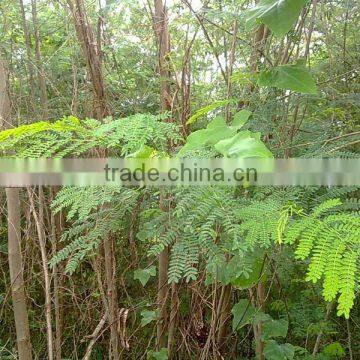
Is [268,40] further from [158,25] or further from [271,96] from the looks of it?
[158,25]

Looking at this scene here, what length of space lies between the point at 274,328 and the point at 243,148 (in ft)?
3.26

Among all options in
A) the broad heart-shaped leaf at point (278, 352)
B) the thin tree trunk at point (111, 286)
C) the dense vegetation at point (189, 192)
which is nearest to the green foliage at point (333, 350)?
the dense vegetation at point (189, 192)

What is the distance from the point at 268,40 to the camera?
1548mm

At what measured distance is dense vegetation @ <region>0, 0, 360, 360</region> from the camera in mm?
814

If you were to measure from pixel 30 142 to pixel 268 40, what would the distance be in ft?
3.31

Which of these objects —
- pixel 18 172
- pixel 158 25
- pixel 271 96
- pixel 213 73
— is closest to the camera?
pixel 18 172

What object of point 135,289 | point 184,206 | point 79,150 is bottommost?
point 135,289

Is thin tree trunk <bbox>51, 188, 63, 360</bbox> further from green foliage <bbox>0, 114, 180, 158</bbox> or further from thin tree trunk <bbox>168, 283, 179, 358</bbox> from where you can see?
green foliage <bbox>0, 114, 180, 158</bbox>

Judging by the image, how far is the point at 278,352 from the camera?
5.05 ft

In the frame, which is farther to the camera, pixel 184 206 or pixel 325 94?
pixel 325 94

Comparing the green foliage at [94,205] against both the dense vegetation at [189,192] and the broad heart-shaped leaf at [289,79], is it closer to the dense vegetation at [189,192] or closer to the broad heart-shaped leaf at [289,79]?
the dense vegetation at [189,192]

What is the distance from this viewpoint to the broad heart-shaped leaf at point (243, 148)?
0.72m

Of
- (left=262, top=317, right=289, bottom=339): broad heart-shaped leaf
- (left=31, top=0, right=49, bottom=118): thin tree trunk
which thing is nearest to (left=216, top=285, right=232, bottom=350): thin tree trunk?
(left=262, top=317, right=289, bottom=339): broad heart-shaped leaf

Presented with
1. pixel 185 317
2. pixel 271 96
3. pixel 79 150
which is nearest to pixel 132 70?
pixel 271 96
